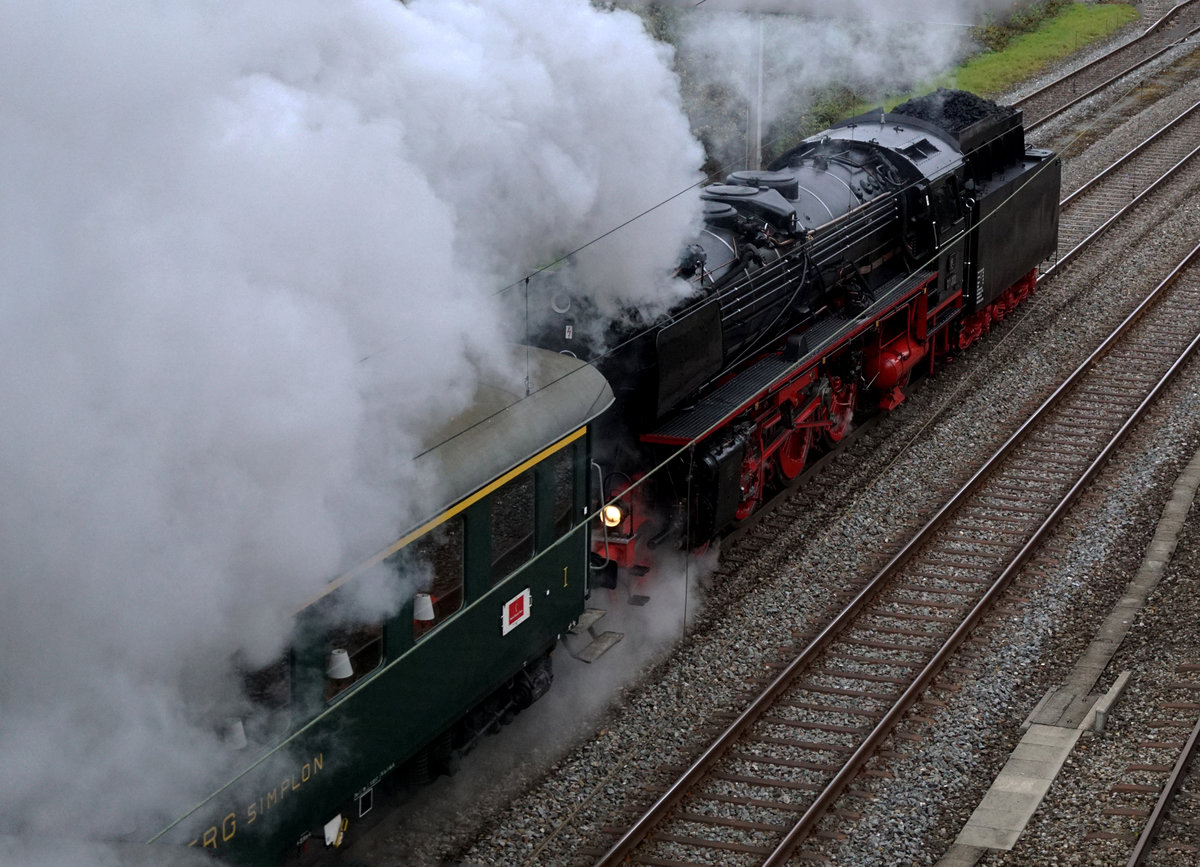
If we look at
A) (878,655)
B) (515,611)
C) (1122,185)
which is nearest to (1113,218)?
(1122,185)

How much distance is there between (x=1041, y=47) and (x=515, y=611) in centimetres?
2310

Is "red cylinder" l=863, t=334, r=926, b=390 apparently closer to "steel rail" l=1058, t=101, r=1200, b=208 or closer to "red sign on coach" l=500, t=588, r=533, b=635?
"red sign on coach" l=500, t=588, r=533, b=635

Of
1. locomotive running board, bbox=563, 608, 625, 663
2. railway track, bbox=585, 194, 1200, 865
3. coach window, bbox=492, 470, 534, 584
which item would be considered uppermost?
coach window, bbox=492, 470, 534, 584

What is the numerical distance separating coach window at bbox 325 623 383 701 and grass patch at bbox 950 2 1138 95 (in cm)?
1998

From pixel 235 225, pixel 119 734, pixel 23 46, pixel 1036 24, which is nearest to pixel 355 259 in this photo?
pixel 235 225

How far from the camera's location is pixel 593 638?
9062mm

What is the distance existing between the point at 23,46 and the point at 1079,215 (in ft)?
55.4

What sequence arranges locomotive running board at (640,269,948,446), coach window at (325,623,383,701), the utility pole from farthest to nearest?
the utility pole, locomotive running board at (640,269,948,446), coach window at (325,623,383,701)

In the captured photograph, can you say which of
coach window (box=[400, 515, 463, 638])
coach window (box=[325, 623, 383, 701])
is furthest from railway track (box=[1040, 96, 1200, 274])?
coach window (box=[325, 623, 383, 701])

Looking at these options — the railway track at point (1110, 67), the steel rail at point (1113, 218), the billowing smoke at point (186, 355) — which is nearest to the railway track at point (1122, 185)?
the steel rail at point (1113, 218)

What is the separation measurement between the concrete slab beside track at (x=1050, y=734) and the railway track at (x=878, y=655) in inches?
30.0

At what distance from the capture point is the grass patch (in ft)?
80.6

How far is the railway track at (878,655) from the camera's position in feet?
24.9

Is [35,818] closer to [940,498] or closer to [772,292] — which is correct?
[772,292]
